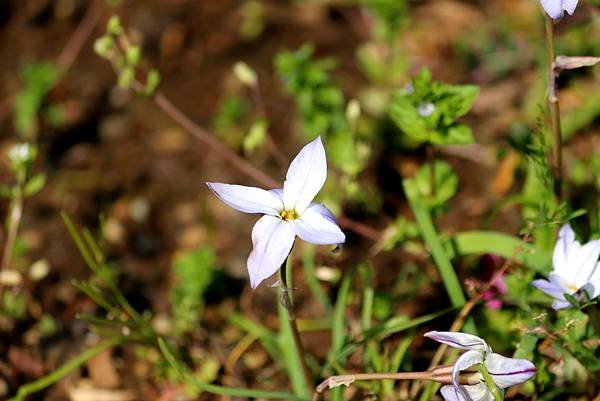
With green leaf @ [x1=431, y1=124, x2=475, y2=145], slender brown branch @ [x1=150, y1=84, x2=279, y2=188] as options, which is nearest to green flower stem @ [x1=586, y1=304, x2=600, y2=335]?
green leaf @ [x1=431, y1=124, x2=475, y2=145]

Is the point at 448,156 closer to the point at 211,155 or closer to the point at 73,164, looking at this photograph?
the point at 211,155

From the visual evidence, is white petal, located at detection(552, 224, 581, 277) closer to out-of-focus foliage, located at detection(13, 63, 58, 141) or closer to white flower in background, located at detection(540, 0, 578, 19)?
white flower in background, located at detection(540, 0, 578, 19)

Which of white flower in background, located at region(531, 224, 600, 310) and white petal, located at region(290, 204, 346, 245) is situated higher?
white petal, located at region(290, 204, 346, 245)

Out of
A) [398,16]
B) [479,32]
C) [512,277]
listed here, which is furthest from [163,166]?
[512,277]

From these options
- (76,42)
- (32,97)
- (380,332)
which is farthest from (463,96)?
(76,42)

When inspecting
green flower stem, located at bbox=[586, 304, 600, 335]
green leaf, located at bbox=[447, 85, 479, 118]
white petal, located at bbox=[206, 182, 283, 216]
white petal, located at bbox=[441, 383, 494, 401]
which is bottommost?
white petal, located at bbox=[441, 383, 494, 401]

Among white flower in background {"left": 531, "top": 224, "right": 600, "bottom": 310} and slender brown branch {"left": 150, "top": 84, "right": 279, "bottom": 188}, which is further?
slender brown branch {"left": 150, "top": 84, "right": 279, "bottom": 188}
